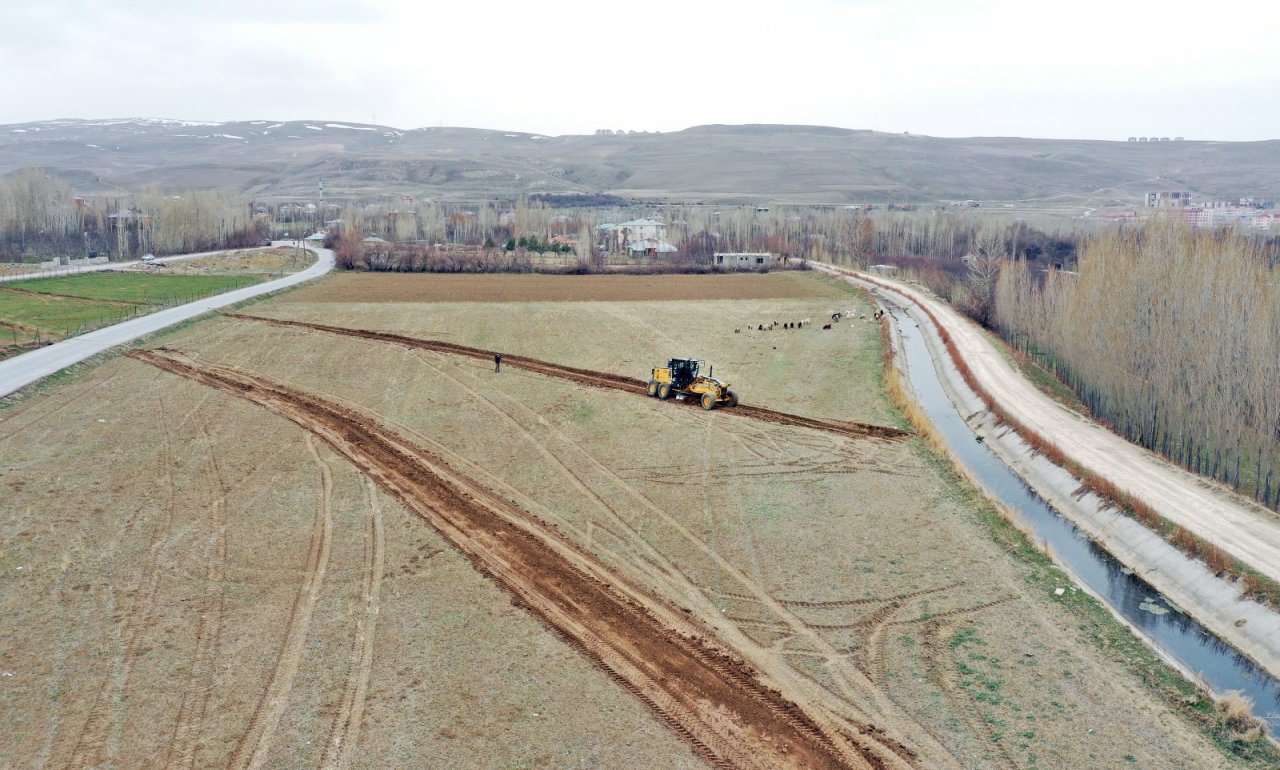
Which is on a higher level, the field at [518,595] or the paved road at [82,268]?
the paved road at [82,268]

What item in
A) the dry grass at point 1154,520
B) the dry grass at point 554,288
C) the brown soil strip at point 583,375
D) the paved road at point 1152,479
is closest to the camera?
the dry grass at point 1154,520

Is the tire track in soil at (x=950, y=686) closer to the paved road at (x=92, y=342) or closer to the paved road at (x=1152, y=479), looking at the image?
the paved road at (x=1152, y=479)

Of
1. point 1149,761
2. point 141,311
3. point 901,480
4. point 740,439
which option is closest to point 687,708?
point 1149,761

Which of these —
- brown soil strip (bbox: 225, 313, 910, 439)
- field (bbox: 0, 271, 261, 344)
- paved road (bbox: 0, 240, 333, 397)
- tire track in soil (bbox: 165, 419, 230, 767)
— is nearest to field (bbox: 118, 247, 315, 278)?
field (bbox: 0, 271, 261, 344)

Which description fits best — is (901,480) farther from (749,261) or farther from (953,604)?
(749,261)

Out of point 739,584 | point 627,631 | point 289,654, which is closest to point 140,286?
point 289,654

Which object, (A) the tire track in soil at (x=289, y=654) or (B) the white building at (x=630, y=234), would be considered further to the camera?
(B) the white building at (x=630, y=234)

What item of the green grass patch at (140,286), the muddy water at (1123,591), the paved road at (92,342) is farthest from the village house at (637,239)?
the muddy water at (1123,591)

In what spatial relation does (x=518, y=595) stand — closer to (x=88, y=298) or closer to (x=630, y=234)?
(x=88, y=298)
